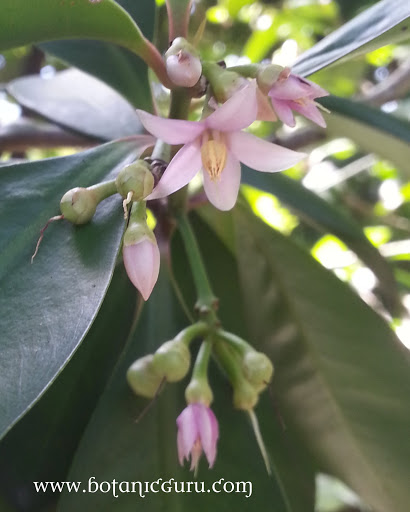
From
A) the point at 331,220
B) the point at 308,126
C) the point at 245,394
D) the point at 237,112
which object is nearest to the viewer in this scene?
the point at 237,112

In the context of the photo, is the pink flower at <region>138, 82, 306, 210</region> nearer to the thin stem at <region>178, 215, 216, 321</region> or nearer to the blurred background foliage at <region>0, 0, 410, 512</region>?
the thin stem at <region>178, 215, 216, 321</region>

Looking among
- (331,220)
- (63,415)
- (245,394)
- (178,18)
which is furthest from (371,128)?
(63,415)

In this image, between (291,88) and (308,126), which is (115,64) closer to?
(291,88)

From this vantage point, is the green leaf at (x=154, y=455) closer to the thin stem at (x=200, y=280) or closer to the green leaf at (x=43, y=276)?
the thin stem at (x=200, y=280)

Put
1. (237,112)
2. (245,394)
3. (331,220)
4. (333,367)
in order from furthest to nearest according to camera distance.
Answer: (331,220) → (333,367) → (245,394) → (237,112)

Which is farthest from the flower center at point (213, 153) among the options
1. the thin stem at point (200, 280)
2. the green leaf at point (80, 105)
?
the green leaf at point (80, 105)

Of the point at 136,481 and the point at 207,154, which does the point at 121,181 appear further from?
the point at 136,481

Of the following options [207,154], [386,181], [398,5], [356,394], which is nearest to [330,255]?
[386,181]
